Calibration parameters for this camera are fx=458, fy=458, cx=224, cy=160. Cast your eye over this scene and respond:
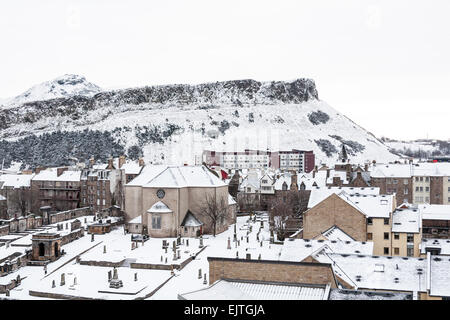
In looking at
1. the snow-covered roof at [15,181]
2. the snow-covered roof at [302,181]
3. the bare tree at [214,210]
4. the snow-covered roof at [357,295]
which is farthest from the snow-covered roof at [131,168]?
the snow-covered roof at [357,295]

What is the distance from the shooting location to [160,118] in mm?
185250

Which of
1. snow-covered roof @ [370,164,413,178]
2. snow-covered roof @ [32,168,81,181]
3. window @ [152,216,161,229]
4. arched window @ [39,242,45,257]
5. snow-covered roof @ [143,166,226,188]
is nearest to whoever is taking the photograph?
arched window @ [39,242,45,257]

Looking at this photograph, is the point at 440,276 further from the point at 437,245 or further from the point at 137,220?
the point at 137,220

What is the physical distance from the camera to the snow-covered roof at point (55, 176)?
70.2 metres

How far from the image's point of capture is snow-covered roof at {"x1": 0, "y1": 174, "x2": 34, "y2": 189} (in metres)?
72.1

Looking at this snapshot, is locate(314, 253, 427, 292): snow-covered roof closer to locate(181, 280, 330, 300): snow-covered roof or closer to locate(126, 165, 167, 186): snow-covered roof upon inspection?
locate(181, 280, 330, 300): snow-covered roof

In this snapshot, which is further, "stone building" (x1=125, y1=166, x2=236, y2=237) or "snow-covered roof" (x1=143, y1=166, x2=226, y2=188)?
"snow-covered roof" (x1=143, y1=166, x2=226, y2=188)

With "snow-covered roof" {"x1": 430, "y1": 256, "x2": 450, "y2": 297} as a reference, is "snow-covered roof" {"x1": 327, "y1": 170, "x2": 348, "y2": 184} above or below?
above

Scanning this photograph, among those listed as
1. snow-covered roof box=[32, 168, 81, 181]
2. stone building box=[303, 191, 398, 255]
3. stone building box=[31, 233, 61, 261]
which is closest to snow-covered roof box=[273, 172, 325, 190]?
stone building box=[303, 191, 398, 255]

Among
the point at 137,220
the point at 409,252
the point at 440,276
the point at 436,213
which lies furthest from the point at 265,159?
the point at 440,276

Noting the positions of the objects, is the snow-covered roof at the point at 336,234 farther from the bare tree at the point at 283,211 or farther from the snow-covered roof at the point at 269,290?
the snow-covered roof at the point at 269,290

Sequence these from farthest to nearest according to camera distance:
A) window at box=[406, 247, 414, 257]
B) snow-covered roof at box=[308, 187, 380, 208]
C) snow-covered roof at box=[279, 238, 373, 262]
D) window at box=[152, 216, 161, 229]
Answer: window at box=[152, 216, 161, 229] → snow-covered roof at box=[308, 187, 380, 208] → window at box=[406, 247, 414, 257] → snow-covered roof at box=[279, 238, 373, 262]

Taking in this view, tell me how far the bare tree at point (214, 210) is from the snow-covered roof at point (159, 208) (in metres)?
4.22
